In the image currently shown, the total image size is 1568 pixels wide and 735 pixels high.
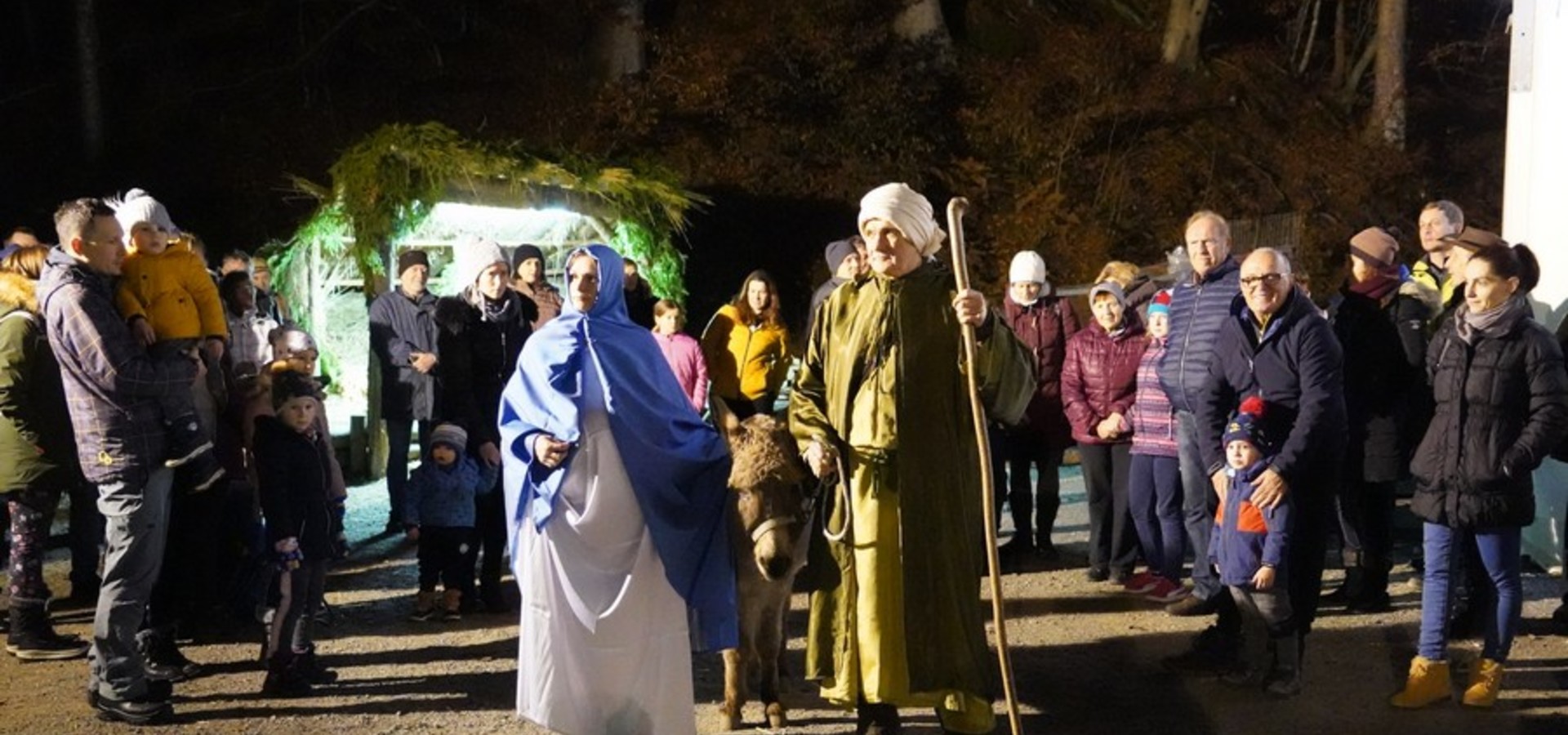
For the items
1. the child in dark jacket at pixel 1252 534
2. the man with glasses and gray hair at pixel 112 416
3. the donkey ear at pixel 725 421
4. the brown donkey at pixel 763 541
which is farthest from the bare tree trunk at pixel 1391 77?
the man with glasses and gray hair at pixel 112 416

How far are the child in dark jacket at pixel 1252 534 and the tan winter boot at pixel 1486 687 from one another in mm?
779

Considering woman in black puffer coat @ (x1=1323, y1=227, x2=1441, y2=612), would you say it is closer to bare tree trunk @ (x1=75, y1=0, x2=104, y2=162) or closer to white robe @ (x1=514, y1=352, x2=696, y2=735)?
white robe @ (x1=514, y1=352, x2=696, y2=735)

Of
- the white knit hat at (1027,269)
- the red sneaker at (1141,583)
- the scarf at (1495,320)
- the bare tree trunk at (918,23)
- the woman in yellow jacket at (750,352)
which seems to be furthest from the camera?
the bare tree trunk at (918,23)

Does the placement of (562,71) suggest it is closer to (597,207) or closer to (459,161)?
(597,207)

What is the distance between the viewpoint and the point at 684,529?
6.07 m

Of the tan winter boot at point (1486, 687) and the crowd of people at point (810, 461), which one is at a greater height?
the crowd of people at point (810, 461)

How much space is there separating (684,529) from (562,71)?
55.9 feet

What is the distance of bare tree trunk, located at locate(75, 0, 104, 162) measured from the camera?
20.2 metres

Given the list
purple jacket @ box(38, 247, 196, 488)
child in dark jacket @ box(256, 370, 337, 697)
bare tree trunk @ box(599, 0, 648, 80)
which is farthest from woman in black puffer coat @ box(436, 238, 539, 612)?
bare tree trunk @ box(599, 0, 648, 80)

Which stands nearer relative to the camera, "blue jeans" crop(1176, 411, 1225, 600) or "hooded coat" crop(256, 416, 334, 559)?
"hooded coat" crop(256, 416, 334, 559)

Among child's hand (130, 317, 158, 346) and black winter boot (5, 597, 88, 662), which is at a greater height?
child's hand (130, 317, 158, 346)

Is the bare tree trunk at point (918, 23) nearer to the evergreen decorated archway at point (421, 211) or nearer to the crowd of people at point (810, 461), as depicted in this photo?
the evergreen decorated archway at point (421, 211)

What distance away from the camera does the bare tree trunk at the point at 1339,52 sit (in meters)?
24.0

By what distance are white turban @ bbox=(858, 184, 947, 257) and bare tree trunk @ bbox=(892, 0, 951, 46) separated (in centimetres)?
1732
